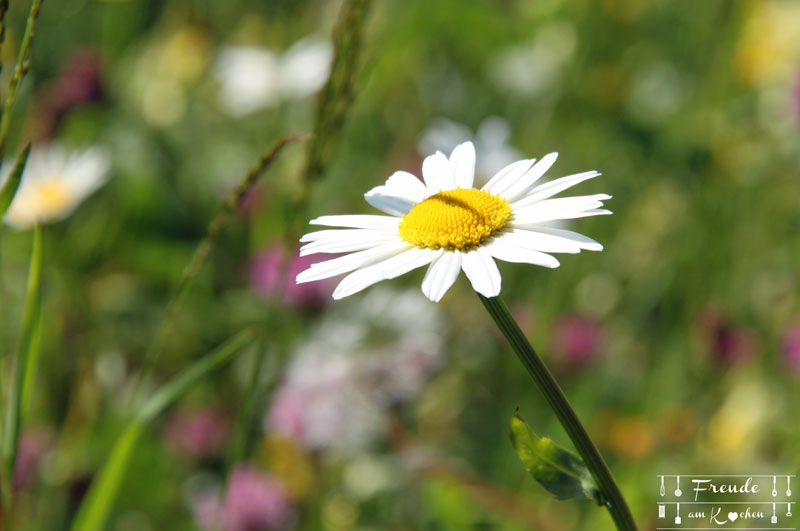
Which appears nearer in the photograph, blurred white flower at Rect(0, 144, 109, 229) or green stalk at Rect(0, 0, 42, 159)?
green stalk at Rect(0, 0, 42, 159)

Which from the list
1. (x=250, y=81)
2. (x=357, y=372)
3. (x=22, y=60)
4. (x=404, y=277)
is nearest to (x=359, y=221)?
(x=22, y=60)

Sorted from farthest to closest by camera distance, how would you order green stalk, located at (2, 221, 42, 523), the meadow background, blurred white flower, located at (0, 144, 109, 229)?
1. blurred white flower, located at (0, 144, 109, 229)
2. the meadow background
3. green stalk, located at (2, 221, 42, 523)

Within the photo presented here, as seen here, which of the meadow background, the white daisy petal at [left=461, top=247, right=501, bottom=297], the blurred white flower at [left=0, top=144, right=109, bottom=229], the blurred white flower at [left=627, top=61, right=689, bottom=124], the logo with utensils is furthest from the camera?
the blurred white flower at [left=627, top=61, right=689, bottom=124]

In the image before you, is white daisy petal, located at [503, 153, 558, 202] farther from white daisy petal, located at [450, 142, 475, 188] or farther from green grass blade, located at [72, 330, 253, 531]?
green grass blade, located at [72, 330, 253, 531]

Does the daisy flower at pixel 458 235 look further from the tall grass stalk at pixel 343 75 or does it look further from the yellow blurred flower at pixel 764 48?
the yellow blurred flower at pixel 764 48

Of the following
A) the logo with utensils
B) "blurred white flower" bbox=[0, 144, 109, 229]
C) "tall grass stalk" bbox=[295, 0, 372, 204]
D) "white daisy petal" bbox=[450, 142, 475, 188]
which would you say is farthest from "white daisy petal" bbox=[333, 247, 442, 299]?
"blurred white flower" bbox=[0, 144, 109, 229]

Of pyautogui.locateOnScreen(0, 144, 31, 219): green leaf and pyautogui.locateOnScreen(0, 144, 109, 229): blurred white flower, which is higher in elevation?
pyautogui.locateOnScreen(0, 144, 109, 229): blurred white flower

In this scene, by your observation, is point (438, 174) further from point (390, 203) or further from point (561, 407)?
point (561, 407)

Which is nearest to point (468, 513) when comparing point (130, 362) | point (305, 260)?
point (305, 260)

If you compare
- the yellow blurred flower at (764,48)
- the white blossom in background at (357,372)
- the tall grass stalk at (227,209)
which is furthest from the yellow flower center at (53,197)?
the yellow blurred flower at (764,48)
